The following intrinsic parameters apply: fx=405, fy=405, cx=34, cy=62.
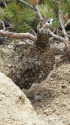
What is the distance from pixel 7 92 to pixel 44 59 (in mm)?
1185

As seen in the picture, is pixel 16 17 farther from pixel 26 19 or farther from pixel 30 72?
pixel 30 72

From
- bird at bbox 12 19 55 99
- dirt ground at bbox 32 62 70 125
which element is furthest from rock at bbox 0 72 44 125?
bird at bbox 12 19 55 99

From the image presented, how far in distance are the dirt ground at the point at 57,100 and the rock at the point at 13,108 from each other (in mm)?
316

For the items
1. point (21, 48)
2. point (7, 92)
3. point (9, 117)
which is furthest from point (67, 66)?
point (9, 117)

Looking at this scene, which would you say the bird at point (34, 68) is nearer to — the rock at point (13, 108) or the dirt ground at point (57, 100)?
the dirt ground at point (57, 100)

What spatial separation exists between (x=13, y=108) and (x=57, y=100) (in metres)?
1.51

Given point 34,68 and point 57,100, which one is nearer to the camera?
point 34,68

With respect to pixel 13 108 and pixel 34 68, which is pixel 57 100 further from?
pixel 13 108

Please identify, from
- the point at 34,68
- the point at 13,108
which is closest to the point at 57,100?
the point at 34,68

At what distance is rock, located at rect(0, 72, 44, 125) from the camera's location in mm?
3201

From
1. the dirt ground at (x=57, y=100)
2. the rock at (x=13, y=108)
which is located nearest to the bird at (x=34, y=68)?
the dirt ground at (x=57, y=100)

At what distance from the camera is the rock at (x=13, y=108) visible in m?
3.20

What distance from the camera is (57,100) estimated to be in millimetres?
4820

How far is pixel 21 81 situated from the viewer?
4.66 meters
